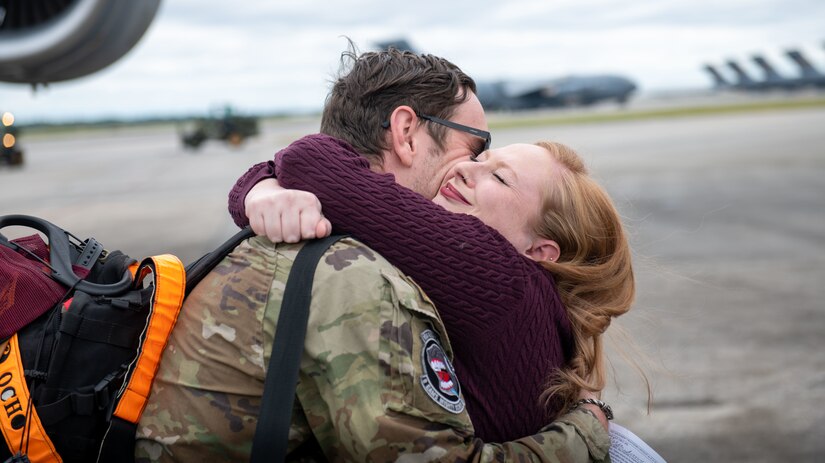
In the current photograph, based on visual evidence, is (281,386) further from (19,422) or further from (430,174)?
(430,174)

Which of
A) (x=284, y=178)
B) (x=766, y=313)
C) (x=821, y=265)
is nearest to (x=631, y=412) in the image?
(x=766, y=313)

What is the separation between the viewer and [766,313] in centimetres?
554

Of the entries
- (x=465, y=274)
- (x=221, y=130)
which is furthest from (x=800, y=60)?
(x=465, y=274)

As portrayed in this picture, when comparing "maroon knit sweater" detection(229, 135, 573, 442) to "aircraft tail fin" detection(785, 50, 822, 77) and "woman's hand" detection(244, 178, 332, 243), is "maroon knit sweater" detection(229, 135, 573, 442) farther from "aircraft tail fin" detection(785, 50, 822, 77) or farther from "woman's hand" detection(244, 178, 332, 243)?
"aircraft tail fin" detection(785, 50, 822, 77)

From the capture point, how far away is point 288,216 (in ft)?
5.51

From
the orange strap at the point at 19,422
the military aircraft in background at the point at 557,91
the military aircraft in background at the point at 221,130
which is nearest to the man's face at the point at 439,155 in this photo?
the orange strap at the point at 19,422

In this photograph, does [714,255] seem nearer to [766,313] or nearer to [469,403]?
[766,313]

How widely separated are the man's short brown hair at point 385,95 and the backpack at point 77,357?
70cm

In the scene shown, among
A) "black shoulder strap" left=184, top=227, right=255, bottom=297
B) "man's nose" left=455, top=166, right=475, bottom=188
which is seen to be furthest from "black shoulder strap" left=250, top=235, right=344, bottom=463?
"man's nose" left=455, top=166, right=475, bottom=188

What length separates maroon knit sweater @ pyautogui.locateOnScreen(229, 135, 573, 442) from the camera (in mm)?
1688

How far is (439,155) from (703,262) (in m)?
5.69

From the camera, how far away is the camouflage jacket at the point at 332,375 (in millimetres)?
1490

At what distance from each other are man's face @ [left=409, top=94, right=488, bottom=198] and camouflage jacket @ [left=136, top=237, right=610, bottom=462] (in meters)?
0.60

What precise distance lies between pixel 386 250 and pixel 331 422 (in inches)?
15.3
